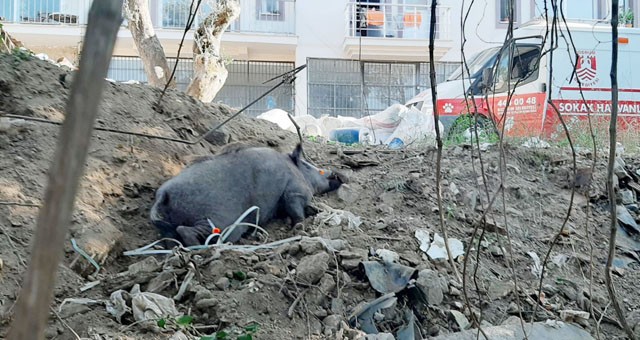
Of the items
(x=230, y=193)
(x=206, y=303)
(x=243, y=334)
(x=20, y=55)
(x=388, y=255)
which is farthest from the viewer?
(x=20, y=55)

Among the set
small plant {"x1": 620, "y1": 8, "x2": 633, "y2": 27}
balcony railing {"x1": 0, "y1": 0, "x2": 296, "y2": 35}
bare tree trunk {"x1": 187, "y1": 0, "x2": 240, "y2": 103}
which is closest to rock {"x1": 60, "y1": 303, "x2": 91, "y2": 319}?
bare tree trunk {"x1": 187, "y1": 0, "x2": 240, "y2": 103}

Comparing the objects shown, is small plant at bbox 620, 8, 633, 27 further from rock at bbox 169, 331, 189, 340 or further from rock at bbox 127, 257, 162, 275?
rock at bbox 169, 331, 189, 340

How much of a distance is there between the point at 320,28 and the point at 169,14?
4.36 meters

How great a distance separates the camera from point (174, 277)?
147 inches

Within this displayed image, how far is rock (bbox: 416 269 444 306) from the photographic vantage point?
4.07 meters

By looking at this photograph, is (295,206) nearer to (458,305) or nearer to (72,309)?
(458,305)

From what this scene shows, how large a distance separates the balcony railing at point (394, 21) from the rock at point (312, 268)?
16245 mm

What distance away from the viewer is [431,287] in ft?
13.4

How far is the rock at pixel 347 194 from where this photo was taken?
5.65 metres

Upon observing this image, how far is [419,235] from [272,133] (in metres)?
2.42

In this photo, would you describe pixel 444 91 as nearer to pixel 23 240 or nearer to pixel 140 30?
pixel 140 30

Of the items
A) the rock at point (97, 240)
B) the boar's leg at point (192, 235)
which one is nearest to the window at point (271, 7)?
the boar's leg at point (192, 235)

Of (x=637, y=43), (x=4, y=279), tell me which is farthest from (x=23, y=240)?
(x=637, y=43)

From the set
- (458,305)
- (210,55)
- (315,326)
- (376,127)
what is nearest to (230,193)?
(315,326)
